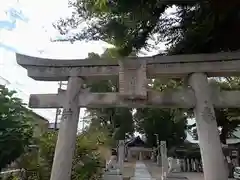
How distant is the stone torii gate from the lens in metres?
5.71

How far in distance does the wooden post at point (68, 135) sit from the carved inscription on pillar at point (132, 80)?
972 millimetres

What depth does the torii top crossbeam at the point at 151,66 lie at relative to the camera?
19.6 ft

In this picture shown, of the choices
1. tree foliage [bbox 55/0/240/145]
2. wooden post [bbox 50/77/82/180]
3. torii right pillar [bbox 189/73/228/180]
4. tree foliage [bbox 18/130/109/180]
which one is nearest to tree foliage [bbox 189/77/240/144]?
torii right pillar [bbox 189/73/228/180]

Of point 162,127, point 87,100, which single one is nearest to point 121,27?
point 87,100

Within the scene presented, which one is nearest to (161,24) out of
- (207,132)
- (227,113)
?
(207,132)

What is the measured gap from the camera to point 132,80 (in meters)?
5.93

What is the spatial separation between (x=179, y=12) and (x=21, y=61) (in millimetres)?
3793

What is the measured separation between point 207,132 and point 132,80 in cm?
178

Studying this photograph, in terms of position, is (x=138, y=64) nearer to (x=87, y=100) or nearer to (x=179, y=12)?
(x=87, y=100)

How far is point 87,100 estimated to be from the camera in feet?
20.1

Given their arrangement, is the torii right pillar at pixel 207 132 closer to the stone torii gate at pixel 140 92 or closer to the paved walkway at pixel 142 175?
the stone torii gate at pixel 140 92

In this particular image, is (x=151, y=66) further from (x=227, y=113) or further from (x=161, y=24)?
(x=227, y=113)

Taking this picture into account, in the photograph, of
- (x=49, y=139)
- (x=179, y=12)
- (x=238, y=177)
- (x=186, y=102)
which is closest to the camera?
(x=186, y=102)

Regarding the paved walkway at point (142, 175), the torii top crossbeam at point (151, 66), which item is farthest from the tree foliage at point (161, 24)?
the paved walkway at point (142, 175)
